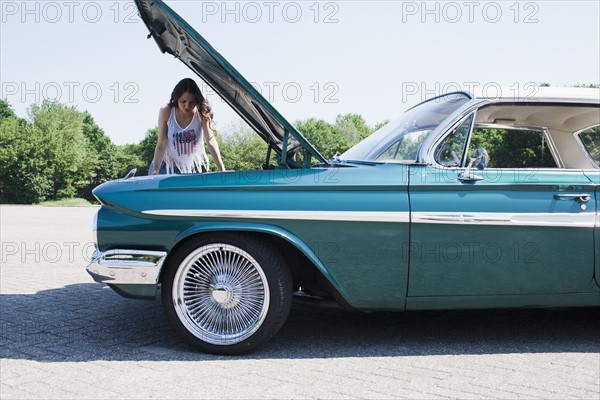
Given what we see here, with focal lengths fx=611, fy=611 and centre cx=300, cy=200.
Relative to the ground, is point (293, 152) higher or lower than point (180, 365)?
higher

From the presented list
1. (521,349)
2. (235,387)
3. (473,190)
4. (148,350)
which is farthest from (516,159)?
(148,350)

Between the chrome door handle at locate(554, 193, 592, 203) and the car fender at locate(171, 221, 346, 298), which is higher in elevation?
the chrome door handle at locate(554, 193, 592, 203)

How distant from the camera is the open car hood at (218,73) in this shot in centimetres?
395

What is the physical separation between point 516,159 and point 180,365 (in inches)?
109

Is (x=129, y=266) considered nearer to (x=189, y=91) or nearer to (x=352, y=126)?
(x=189, y=91)

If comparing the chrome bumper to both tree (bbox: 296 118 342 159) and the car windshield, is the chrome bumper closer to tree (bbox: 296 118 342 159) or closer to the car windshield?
the car windshield

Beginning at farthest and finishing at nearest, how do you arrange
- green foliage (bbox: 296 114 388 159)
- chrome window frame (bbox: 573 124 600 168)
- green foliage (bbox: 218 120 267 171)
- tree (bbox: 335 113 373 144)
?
tree (bbox: 335 113 373 144), green foliage (bbox: 296 114 388 159), green foliage (bbox: 218 120 267 171), chrome window frame (bbox: 573 124 600 168)

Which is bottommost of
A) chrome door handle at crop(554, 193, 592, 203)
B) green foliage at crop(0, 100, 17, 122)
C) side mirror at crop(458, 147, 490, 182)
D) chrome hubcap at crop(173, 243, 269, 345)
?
chrome hubcap at crop(173, 243, 269, 345)

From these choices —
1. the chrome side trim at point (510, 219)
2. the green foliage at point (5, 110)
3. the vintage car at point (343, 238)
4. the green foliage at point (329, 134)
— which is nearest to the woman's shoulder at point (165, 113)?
the vintage car at point (343, 238)

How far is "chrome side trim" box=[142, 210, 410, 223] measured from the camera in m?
3.89

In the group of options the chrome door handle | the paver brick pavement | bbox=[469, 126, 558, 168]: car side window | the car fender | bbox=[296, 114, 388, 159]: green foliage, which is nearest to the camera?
the paver brick pavement

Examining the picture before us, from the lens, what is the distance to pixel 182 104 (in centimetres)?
507

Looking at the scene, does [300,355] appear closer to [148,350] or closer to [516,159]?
[148,350]

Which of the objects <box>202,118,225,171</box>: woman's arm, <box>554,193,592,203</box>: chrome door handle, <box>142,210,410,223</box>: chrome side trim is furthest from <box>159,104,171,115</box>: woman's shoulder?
<box>554,193,592,203</box>: chrome door handle
